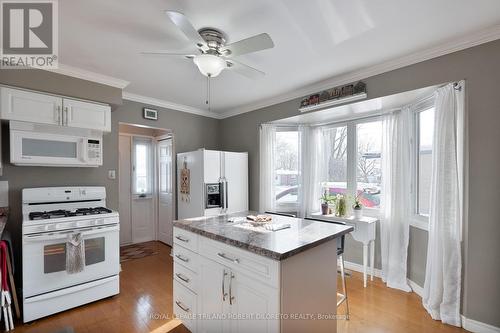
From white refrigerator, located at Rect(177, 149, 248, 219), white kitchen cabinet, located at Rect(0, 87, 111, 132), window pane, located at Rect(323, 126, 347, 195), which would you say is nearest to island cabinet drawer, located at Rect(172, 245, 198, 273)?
white refrigerator, located at Rect(177, 149, 248, 219)

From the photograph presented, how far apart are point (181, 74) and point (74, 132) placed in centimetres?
138

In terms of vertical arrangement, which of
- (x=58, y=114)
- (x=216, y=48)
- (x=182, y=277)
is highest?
(x=216, y=48)

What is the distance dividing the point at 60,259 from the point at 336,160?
3558 mm

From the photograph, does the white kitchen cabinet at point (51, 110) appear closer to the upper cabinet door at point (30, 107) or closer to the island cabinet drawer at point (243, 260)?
the upper cabinet door at point (30, 107)

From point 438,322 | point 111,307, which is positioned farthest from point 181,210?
point 438,322

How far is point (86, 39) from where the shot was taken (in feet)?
7.15

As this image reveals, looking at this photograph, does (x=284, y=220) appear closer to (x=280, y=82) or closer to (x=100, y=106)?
(x=280, y=82)

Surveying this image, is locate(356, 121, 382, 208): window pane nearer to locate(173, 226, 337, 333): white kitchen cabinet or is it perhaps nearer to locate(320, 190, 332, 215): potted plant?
locate(320, 190, 332, 215): potted plant

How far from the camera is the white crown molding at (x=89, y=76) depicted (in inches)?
106

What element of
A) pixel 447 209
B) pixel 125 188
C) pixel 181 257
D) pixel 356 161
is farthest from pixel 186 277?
pixel 125 188

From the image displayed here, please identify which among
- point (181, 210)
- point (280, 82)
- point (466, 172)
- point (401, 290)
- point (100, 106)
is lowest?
point (401, 290)

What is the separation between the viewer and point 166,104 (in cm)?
408

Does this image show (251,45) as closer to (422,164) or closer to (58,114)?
(58,114)

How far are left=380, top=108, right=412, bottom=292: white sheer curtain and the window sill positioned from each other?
87mm
